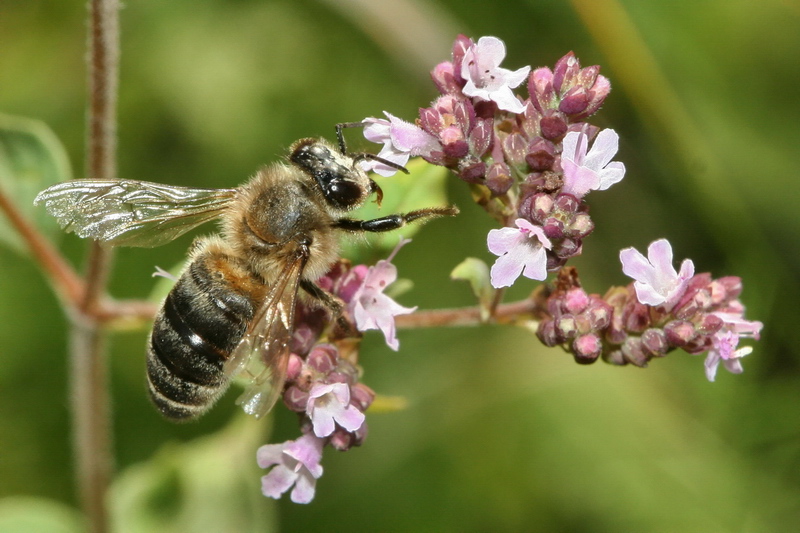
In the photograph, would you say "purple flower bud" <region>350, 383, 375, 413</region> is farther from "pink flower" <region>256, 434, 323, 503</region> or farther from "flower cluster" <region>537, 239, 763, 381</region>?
"flower cluster" <region>537, 239, 763, 381</region>

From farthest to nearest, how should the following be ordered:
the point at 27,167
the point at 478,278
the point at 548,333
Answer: the point at 27,167 → the point at 478,278 → the point at 548,333

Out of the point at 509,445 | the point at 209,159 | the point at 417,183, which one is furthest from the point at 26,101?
the point at 509,445

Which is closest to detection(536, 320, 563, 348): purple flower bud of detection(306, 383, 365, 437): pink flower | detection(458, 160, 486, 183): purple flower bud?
detection(458, 160, 486, 183): purple flower bud

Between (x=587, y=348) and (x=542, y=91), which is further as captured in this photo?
(x=542, y=91)

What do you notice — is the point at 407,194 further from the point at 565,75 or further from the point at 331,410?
the point at 331,410

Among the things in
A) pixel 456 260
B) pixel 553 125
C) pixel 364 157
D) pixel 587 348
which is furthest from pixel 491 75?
pixel 456 260

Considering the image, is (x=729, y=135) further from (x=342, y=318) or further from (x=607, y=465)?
(x=342, y=318)
